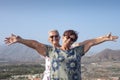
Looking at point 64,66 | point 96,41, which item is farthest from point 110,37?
point 64,66

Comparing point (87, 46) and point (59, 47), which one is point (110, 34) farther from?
point (59, 47)

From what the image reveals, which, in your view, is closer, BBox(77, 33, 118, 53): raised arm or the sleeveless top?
the sleeveless top

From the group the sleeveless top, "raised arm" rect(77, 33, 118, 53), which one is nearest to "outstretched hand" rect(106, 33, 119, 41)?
"raised arm" rect(77, 33, 118, 53)

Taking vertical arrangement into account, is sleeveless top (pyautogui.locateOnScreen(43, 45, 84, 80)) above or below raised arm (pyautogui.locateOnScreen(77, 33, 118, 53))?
below

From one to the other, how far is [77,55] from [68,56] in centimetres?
14

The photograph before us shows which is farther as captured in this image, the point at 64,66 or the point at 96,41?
the point at 96,41

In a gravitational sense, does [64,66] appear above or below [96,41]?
below

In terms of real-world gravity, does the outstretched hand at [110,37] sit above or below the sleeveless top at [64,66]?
above

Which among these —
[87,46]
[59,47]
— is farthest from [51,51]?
[87,46]

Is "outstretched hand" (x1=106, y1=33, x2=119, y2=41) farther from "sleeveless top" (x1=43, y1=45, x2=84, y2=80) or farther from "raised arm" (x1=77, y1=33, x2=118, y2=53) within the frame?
"sleeveless top" (x1=43, y1=45, x2=84, y2=80)

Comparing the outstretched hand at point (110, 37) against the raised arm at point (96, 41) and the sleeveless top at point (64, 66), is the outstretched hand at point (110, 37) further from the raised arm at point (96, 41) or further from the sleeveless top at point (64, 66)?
the sleeveless top at point (64, 66)

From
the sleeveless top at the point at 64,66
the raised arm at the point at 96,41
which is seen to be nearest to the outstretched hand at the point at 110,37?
the raised arm at the point at 96,41

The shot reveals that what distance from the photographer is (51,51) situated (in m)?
5.44

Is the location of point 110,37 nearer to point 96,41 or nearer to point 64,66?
point 96,41
